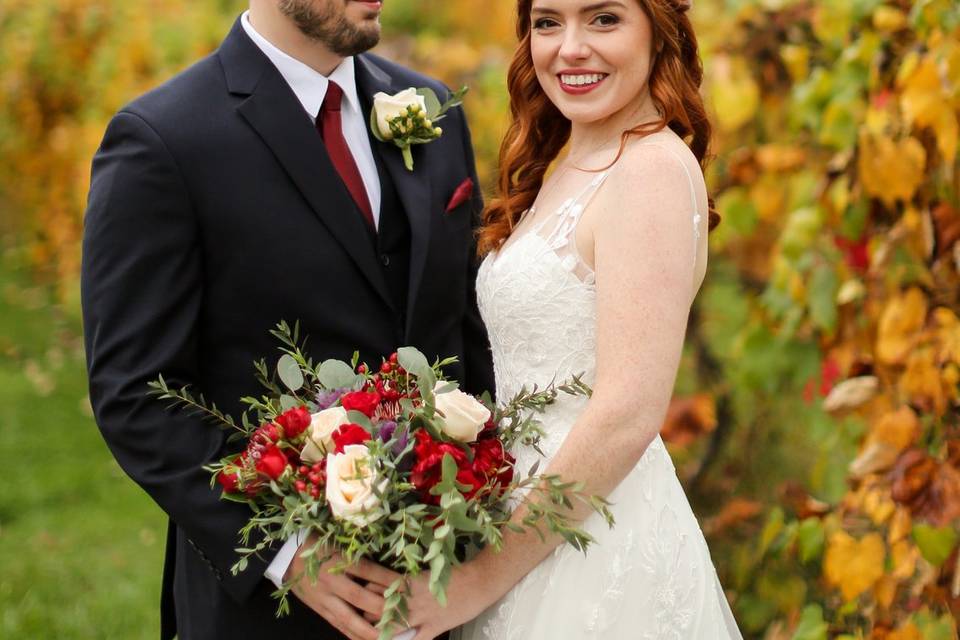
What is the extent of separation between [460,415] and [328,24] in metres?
1.03

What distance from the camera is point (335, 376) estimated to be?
7.52 ft

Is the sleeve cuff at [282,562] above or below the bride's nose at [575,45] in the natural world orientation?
below

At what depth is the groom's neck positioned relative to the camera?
274 cm

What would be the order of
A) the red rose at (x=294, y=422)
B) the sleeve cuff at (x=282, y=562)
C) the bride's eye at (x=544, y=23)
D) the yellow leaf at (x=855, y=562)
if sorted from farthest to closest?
the yellow leaf at (x=855, y=562)
the bride's eye at (x=544, y=23)
the sleeve cuff at (x=282, y=562)
the red rose at (x=294, y=422)

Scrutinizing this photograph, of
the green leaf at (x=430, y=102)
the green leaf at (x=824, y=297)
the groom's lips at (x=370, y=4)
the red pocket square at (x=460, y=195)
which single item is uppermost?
the groom's lips at (x=370, y=4)

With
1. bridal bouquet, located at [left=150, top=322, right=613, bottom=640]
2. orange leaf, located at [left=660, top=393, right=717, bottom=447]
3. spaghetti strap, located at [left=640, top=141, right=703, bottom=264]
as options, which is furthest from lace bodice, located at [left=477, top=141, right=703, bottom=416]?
orange leaf, located at [left=660, top=393, right=717, bottom=447]

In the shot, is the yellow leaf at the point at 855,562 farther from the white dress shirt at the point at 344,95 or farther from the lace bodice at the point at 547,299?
the white dress shirt at the point at 344,95

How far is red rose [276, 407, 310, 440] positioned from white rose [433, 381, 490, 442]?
0.78 ft

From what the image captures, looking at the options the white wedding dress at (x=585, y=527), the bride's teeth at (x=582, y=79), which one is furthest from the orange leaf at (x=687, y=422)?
the bride's teeth at (x=582, y=79)

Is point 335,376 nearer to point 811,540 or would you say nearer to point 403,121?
point 403,121

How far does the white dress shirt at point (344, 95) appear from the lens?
2768 mm

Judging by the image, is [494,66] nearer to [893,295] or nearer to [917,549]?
[893,295]

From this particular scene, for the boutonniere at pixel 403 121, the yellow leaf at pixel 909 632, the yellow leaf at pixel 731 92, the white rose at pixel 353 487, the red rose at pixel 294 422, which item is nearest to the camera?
the white rose at pixel 353 487

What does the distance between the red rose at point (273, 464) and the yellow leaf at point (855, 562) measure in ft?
5.60
